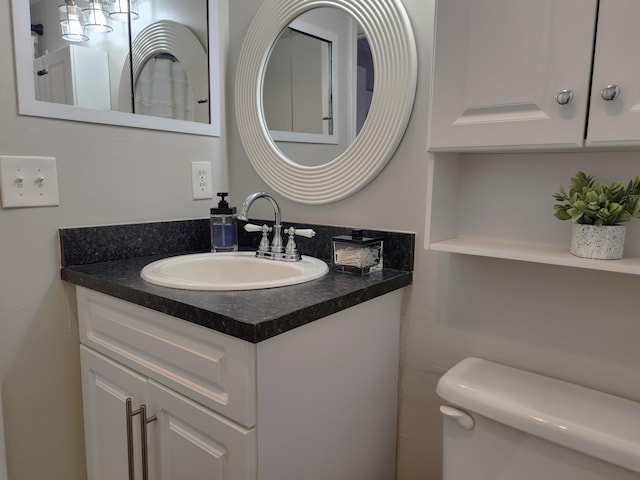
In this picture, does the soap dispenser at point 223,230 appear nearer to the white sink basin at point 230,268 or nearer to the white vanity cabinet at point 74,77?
the white sink basin at point 230,268

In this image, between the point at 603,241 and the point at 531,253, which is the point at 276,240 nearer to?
the point at 531,253

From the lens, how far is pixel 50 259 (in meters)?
1.13

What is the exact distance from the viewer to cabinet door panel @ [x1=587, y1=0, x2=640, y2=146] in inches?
25.3

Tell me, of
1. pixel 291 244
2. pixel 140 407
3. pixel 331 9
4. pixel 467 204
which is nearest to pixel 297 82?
pixel 331 9

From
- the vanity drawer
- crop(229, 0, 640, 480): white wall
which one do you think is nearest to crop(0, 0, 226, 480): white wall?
the vanity drawer

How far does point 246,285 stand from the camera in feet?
3.04

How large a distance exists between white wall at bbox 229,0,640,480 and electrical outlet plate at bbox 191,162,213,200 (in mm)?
376

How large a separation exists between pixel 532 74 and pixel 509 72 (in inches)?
1.6

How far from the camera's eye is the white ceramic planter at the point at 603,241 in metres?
0.73

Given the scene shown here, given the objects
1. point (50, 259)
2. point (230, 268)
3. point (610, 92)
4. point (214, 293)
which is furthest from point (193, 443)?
point (610, 92)

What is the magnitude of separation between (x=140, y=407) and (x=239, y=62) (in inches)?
42.9

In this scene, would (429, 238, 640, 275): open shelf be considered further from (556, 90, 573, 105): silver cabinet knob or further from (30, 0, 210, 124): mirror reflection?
(30, 0, 210, 124): mirror reflection

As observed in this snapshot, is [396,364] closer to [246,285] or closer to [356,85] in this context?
[246,285]

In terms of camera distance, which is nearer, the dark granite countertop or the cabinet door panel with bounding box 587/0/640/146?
the cabinet door panel with bounding box 587/0/640/146
